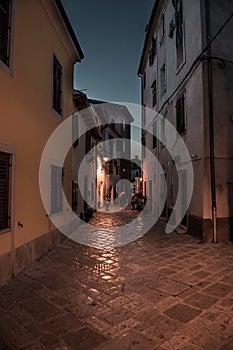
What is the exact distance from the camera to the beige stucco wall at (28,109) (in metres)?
4.95

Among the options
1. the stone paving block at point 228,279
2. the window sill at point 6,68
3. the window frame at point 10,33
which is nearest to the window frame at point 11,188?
the window sill at point 6,68

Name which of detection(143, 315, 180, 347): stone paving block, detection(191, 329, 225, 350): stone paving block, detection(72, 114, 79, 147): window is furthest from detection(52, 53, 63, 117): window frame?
detection(191, 329, 225, 350): stone paving block

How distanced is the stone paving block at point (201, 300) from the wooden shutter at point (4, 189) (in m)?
3.52

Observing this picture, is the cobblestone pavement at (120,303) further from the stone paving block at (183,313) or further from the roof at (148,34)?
the roof at (148,34)

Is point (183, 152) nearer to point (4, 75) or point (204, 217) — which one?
point (204, 217)

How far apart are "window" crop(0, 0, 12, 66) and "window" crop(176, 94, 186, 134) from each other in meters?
7.13

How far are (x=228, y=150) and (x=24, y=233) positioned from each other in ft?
22.6

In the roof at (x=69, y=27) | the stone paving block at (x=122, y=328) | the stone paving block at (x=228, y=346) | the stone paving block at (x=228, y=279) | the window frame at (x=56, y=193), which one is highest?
the roof at (x=69, y=27)

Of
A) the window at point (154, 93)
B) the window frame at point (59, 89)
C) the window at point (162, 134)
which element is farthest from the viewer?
the window at point (154, 93)

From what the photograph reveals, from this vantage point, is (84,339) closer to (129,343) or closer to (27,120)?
(129,343)

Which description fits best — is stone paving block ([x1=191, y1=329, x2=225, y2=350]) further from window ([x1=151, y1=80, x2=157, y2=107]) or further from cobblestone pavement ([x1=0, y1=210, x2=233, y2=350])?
window ([x1=151, y1=80, x2=157, y2=107])

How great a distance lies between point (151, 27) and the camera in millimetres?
15969

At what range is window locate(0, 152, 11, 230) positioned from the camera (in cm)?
477

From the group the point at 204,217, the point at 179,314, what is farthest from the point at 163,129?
the point at 179,314
